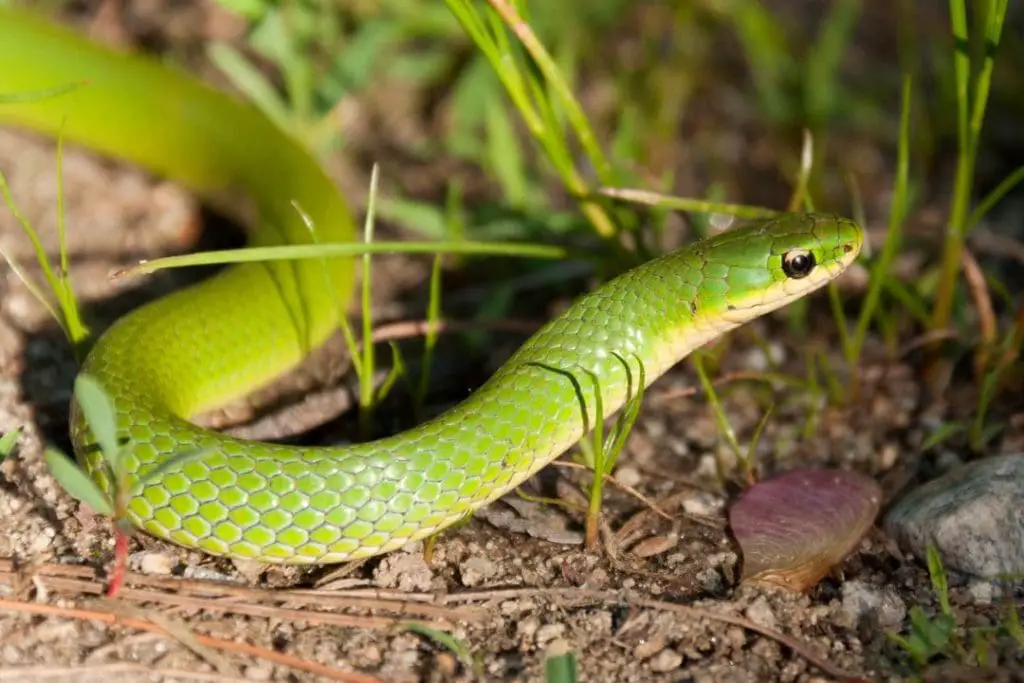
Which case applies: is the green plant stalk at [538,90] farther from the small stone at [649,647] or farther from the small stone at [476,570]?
the small stone at [649,647]

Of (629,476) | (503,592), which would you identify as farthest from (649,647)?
(629,476)

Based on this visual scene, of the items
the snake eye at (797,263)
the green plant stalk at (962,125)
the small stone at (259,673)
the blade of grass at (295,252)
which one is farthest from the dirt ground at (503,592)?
the blade of grass at (295,252)

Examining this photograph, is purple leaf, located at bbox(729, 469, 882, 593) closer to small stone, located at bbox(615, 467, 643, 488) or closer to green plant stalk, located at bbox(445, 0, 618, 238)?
small stone, located at bbox(615, 467, 643, 488)

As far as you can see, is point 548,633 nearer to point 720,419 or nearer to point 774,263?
point 720,419

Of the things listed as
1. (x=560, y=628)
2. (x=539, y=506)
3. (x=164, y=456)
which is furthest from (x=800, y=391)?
(x=164, y=456)

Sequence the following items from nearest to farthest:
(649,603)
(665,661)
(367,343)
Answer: (665,661) < (649,603) < (367,343)
